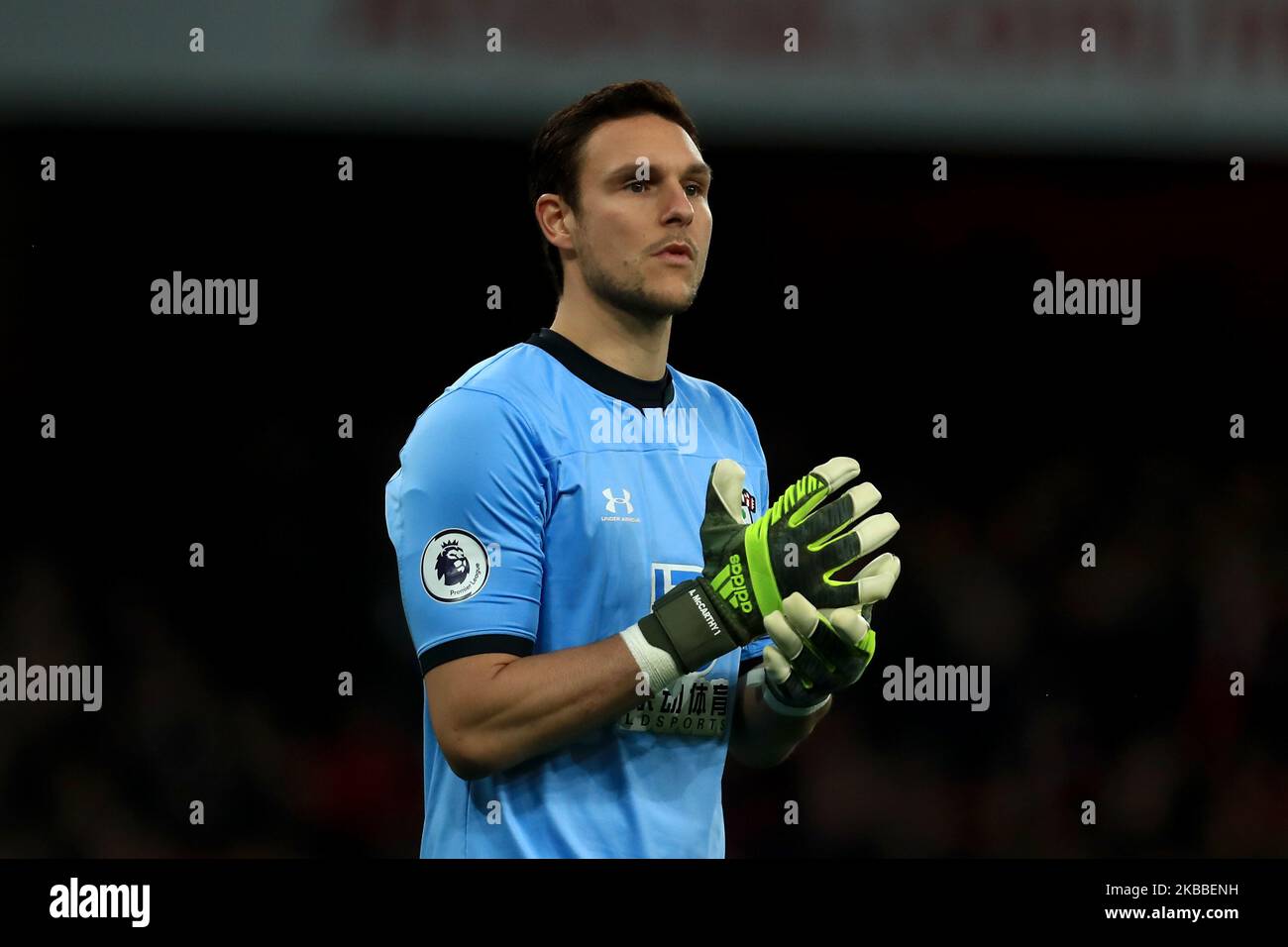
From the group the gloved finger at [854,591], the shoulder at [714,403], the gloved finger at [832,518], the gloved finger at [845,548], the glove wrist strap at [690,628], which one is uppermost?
the shoulder at [714,403]

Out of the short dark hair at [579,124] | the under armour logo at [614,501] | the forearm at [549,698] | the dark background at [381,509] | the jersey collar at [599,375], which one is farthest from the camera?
the dark background at [381,509]

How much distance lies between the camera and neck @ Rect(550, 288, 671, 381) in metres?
2.50

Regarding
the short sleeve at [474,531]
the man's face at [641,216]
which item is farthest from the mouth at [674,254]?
the short sleeve at [474,531]

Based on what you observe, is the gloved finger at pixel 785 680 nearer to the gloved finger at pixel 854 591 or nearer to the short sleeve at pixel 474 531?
the gloved finger at pixel 854 591

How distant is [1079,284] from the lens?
470 centimetres

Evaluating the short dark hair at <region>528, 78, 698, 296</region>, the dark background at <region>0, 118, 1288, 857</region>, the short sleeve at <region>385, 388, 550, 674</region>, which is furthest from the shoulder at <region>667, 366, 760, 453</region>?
the dark background at <region>0, 118, 1288, 857</region>

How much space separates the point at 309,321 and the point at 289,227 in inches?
13.8

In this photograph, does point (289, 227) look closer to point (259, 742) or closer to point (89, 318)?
point (89, 318)

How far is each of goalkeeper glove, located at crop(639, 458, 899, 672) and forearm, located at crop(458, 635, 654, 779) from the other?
0.07 metres

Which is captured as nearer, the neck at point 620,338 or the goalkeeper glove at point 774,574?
the goalkeeper glove at point 774,574

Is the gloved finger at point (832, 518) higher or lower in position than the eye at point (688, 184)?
lower

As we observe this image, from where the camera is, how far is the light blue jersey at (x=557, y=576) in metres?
2.24

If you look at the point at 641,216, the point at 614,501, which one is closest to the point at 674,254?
the point at 641,216

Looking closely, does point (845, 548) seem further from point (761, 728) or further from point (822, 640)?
point (761, 728)
